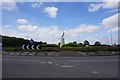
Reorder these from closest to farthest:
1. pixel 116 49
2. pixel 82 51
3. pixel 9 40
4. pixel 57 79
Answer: pixel 57 79 → pixel 82 51 → pixel 116 49 → pixel 9 40

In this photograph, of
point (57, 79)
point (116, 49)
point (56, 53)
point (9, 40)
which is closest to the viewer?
point (57, 79)

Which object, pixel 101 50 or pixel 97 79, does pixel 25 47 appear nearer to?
pixel 101 50

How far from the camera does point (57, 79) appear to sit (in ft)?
28.1

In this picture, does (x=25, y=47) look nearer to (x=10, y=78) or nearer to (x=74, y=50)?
(x=74, y=50)

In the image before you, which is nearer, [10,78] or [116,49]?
[10,78]

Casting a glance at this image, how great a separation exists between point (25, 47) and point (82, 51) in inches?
350

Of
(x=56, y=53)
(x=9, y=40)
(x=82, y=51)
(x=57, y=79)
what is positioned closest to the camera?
(x=57, y=79)

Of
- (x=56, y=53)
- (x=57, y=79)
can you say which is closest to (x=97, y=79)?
(x=57, y=79)

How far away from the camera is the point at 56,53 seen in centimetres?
3064

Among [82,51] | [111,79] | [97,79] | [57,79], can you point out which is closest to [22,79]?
[57,79]

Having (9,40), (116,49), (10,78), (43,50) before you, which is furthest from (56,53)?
(9,40)

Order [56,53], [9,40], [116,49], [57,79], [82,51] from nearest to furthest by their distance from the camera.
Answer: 1. [57,79]
2. [56,53]
3. [82,51]
4. [116,49]
5. [9,40]

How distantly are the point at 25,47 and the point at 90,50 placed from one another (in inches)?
385

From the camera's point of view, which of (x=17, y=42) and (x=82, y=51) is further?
(x=17, y=42)
